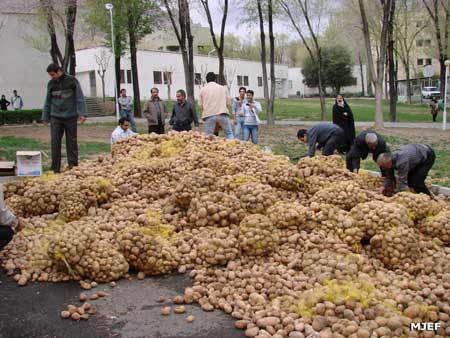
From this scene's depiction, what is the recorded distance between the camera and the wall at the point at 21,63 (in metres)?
30.8

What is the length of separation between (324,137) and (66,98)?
12.3ft

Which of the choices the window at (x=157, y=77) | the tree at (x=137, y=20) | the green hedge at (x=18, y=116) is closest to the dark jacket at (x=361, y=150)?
the tree at (x=137, y=20)

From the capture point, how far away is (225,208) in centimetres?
479

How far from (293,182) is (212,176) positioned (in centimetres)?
89

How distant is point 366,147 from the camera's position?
681 centimetres

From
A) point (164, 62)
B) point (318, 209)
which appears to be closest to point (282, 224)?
point (318, 209)

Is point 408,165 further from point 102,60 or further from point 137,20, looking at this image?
point 102,60

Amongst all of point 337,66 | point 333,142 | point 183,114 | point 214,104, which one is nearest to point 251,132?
point 183,114

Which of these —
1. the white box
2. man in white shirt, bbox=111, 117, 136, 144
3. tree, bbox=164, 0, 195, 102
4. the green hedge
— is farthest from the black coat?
the green hedge

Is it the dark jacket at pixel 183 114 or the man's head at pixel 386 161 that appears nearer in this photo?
the man's head at pixel 386 161

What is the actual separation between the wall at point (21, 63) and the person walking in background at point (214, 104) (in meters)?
25.1

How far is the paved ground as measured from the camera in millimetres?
3393

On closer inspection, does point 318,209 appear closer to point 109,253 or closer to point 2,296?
point 109,253

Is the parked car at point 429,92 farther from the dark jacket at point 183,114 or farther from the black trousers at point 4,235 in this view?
the black trousers at point 4,235
